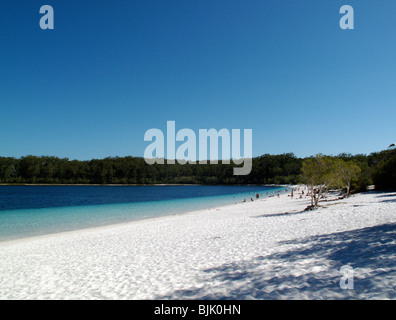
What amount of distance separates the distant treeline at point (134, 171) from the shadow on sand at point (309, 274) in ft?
437

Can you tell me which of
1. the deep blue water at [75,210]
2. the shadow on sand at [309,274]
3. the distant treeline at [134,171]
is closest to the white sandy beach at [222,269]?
the shadow on sand at [309,274]

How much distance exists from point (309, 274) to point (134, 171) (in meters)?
165

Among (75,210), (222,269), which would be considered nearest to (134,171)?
(75,210)

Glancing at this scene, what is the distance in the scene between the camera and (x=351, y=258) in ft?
21.7

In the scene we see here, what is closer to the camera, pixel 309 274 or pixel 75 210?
pixel 309 274

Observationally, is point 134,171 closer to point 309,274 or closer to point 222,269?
point 222,269

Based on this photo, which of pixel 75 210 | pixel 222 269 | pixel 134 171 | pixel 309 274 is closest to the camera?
pixel 309 274

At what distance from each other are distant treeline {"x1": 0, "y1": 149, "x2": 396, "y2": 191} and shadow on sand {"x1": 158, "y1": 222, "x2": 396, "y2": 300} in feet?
437

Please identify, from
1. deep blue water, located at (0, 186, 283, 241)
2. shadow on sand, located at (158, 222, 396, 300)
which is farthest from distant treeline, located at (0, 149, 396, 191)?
shadow on sand, located at (158, 222, 396, 300)

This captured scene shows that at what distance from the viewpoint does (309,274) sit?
5.88 metres

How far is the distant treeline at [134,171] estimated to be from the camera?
144375 millimetres

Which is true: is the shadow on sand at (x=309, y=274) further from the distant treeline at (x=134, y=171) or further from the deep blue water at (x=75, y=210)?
the distant treeline at (x=134, y=171)
